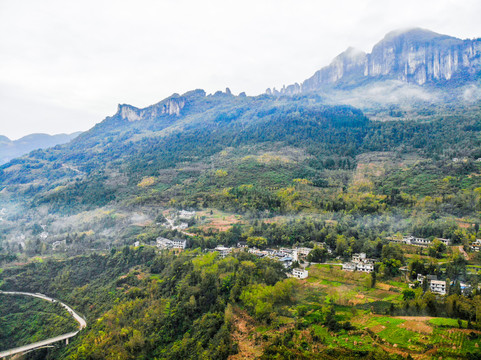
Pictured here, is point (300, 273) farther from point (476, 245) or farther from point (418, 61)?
point (418, 61)

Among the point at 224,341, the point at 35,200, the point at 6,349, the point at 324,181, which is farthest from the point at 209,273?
the point at 35,200

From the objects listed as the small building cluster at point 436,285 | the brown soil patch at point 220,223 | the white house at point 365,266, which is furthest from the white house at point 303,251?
the small building cluster at point 436,285

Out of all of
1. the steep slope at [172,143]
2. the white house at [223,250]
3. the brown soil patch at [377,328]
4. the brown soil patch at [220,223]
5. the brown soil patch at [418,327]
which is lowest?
the white house at [223,250]

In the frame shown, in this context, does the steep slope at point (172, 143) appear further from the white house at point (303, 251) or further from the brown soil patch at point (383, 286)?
the brown soil patch at point (383, 286)

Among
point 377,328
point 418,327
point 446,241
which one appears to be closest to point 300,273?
point 377,328

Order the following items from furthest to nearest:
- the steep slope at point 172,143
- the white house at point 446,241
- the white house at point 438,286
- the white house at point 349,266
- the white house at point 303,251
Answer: the steep slope at point 172,143 → the white house at point 303,251 → the white house at point 446,241 → the white house at point 349,266 → the white house at point 438,286
